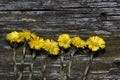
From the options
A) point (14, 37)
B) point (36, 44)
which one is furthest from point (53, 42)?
point (14, 37)

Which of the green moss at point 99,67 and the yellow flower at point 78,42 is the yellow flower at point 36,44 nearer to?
the yellow flower at point 78,42

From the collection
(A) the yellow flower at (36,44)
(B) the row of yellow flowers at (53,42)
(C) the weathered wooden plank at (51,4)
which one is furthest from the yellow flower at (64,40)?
(C) the weathered wooden plank at (51,4)

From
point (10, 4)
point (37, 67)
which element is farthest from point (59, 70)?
point (10, 4)

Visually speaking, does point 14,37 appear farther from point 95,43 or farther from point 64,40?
point 95,43

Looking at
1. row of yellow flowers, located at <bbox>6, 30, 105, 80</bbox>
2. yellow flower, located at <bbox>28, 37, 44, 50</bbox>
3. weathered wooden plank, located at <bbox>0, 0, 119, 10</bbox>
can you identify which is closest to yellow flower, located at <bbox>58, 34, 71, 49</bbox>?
row of yellow flowers, located at <bbox>6, 30, 105, 80</bbox>

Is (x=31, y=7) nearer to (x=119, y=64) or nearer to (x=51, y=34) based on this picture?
(x=51, y=34)

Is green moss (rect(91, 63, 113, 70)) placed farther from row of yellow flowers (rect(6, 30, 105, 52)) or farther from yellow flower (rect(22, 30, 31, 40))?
yellow flower (rect(22, 30, 31, 40))
